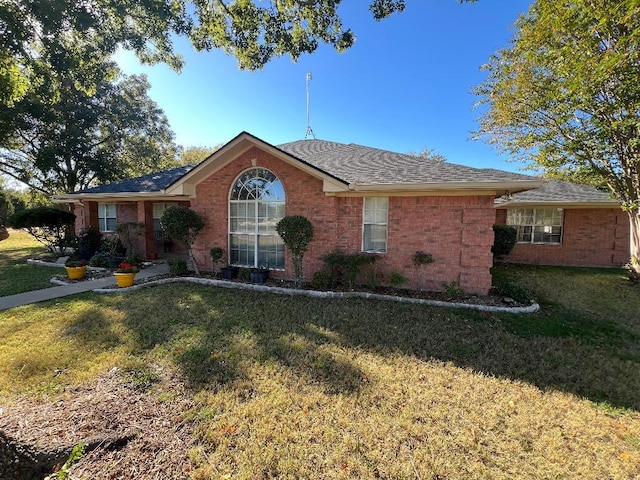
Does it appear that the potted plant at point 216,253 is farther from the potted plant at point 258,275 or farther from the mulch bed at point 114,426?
the mulch bed at point 114,426

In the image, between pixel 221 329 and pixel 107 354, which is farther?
pixel 221 329

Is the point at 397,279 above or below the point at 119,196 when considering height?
below

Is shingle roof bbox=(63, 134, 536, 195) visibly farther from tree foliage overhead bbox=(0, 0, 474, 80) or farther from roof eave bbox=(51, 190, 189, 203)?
tree foliage overhead bbox=(0, 0, 474, 80)

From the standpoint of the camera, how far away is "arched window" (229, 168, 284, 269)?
9.10 m

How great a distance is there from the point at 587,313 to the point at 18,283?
1623 cm

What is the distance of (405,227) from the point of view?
8125mm

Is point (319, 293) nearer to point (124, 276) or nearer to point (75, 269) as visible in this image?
point (124, 276)

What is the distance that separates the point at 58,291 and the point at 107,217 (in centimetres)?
708

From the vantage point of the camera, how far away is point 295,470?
2498mm

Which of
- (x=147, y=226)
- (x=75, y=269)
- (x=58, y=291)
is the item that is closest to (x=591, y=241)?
(x=147, y=226)

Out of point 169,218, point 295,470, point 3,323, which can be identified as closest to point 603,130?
point 295,470

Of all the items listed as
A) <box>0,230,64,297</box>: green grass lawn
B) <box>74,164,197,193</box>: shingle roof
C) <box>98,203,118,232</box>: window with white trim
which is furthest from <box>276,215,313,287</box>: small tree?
<box>98,203,118,232</box>: window with white trim

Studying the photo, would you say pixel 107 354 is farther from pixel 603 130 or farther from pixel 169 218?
pixel 603 130

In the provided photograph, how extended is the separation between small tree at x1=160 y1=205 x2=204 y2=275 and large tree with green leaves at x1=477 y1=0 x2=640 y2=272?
39.2ft
